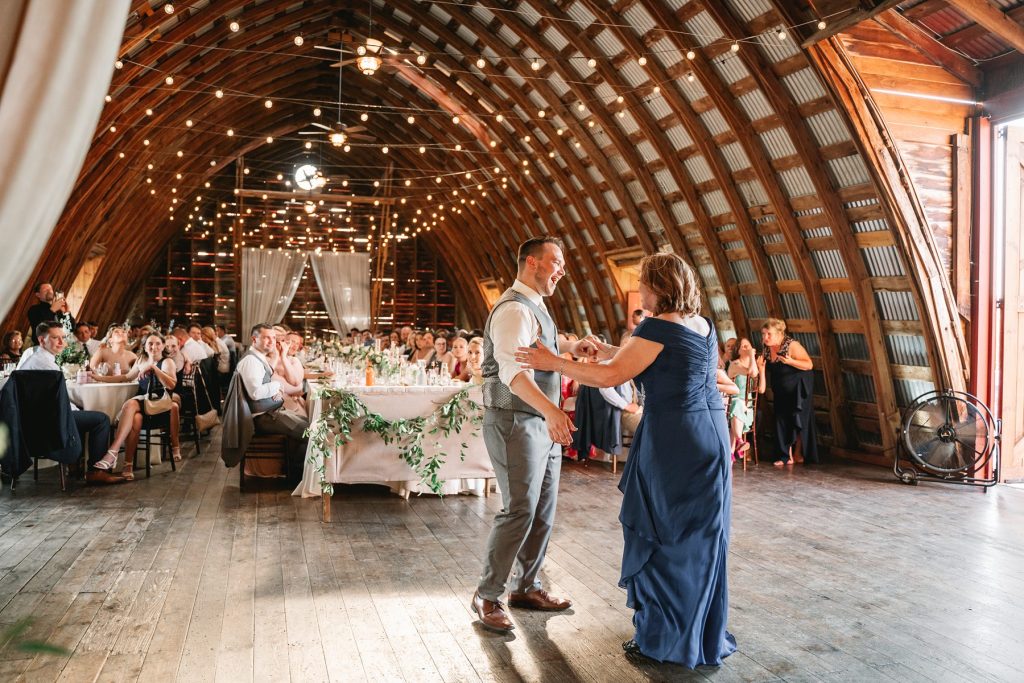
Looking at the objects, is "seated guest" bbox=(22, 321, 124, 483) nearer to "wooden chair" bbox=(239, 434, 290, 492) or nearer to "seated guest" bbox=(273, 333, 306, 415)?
"wooden chair" bbox=(239, 434, 290, 492)

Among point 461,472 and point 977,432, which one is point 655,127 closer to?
point 977,432

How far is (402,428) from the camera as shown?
223 inches

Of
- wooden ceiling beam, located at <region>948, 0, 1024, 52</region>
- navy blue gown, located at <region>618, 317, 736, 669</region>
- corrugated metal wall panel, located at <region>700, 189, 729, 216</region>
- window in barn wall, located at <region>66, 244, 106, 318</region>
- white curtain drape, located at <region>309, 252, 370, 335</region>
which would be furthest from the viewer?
window in barn wall, located at <region>66, 244, 106, 318</region>

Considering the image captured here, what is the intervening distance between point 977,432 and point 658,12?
5363 mm

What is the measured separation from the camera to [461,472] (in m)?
5.88

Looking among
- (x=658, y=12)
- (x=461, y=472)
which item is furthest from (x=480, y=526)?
(x=658, y=12)

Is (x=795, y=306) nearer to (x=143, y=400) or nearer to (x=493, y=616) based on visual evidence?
(x=143, y=400)

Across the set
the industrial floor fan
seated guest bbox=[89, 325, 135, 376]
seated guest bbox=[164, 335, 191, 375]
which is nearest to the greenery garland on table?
seated guest bbox=[89, 325, 135, 376]

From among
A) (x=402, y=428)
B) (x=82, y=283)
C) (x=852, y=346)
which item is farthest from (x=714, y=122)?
(x=82, y=283)

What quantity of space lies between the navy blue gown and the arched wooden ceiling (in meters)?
5.48

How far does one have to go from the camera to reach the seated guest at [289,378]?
23.4ft

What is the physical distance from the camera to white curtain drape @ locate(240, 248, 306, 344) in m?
17.6

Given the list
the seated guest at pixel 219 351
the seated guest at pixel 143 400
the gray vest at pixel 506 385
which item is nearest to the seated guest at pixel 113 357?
the seated guest at pixel 143 400

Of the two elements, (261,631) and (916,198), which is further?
(916,198)
